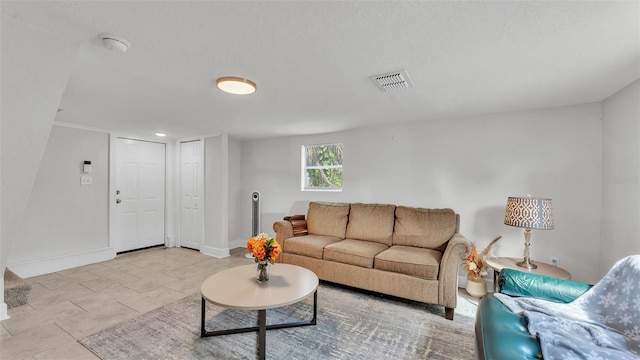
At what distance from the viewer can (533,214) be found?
2.35m

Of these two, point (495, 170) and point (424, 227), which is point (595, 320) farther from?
point (495, 170)

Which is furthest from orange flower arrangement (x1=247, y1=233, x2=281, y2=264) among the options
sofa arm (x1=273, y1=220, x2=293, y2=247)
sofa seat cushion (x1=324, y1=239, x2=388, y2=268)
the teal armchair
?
the teal armchair

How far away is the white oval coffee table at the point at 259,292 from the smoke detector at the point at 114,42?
1.71 m

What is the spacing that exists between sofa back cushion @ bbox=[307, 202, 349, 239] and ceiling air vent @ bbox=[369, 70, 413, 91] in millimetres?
1984

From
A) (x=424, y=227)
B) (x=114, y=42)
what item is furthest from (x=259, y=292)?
(x=424, y=227)

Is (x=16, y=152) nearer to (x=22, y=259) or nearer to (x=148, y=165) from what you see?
(x=22, y=259)

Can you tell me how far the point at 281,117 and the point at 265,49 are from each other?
1.66 m

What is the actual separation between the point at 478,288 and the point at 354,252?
1.39 metres

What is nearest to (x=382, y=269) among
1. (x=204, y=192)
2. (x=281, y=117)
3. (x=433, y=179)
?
(x=433, y=179)

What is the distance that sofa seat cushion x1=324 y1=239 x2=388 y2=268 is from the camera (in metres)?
2.88

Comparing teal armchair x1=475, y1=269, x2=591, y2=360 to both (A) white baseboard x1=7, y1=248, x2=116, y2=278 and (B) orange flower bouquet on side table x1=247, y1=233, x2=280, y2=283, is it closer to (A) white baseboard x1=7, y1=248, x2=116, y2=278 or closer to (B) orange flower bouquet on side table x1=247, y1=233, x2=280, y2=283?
(B) orange flower bouquet on side table x1=247, y1=233, x2=280, y2=283

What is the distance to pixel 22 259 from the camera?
3.38 meters

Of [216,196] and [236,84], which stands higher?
[236,84]

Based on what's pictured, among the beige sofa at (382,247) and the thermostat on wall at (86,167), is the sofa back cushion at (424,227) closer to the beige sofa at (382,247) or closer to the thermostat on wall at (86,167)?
the beige sofa at (382,247)
